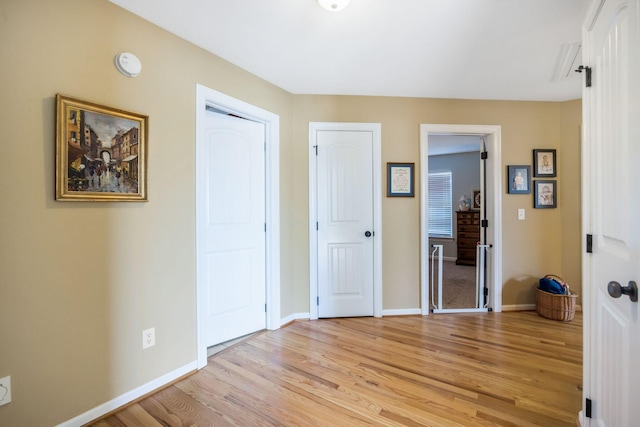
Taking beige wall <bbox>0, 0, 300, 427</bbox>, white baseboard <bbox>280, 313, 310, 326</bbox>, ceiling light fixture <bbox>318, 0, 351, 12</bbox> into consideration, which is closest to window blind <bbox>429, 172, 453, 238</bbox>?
white baseboard <bbox>280, 313, 310, 326</bbox>

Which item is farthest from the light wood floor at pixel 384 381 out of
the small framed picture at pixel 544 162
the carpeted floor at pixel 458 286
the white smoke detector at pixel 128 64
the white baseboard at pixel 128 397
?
the white smoke detector at pixel 128 64

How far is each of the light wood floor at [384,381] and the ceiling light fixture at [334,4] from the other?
235 centimetres

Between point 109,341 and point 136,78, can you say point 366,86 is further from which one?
point 109,341

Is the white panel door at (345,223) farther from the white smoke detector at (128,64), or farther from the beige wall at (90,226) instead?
the white smoke detector at (128,64)

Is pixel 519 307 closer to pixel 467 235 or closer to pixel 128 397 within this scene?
pixel 467 235

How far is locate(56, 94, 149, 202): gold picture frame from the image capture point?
1.44 meters

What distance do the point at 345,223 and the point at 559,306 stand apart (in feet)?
7.76

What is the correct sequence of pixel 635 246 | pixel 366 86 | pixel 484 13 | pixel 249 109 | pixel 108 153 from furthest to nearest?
1. pixel 366 86
2. pixel 249 109
3. pixel 484 13
4. pixel 108 153
5. pixel 635 246

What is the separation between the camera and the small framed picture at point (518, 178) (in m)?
3.20

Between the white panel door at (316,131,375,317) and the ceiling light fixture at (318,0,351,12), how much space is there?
56.3 inches

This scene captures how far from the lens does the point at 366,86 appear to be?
9.26ft

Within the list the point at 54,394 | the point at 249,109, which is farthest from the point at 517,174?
the point at 54,394

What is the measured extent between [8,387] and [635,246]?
2610mm

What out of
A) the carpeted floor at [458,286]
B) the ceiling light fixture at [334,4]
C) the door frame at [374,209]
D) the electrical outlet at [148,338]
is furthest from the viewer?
the carpeted floor at [458,286]
